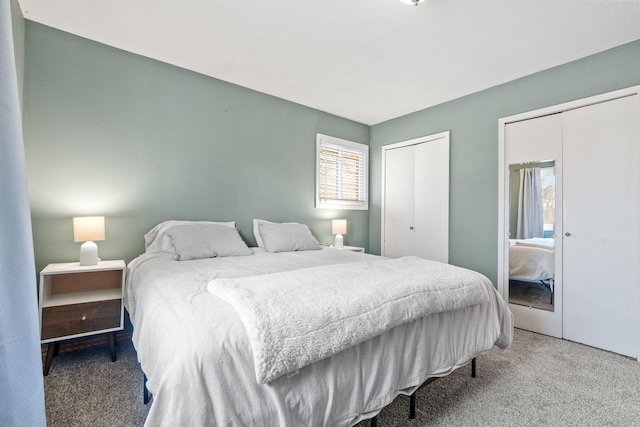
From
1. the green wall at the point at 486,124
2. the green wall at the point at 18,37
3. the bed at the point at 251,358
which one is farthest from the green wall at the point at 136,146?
the green wall at the point at 486,124

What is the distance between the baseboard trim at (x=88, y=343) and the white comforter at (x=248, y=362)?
1.02m

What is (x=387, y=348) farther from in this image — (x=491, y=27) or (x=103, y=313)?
(x=491, y=27)

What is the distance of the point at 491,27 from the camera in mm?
2197

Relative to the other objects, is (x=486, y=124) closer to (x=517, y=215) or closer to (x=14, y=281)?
(x=517, y=215)

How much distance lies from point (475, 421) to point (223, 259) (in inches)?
77.5

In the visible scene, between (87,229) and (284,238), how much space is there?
1.62 m

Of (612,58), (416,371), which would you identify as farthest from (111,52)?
(612,58)

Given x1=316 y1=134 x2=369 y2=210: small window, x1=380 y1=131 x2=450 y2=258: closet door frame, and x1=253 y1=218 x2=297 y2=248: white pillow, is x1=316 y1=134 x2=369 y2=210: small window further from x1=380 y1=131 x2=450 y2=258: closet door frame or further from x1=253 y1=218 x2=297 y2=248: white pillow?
x1=253 y1=218 x2=297 y2=248: white pillow

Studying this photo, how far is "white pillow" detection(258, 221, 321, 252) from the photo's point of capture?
117 inches

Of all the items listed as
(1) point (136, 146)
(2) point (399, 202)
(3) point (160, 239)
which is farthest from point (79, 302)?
(2) point (399, 202)

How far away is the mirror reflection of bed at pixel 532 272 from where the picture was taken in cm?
281

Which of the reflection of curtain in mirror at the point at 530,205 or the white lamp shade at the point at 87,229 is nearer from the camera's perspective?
the white lamp shade at the point at 87,229

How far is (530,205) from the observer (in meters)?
2.91

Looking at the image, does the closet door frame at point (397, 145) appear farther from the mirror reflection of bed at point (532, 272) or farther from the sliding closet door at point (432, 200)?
the mirror reflection of bed at point (532, 272)
